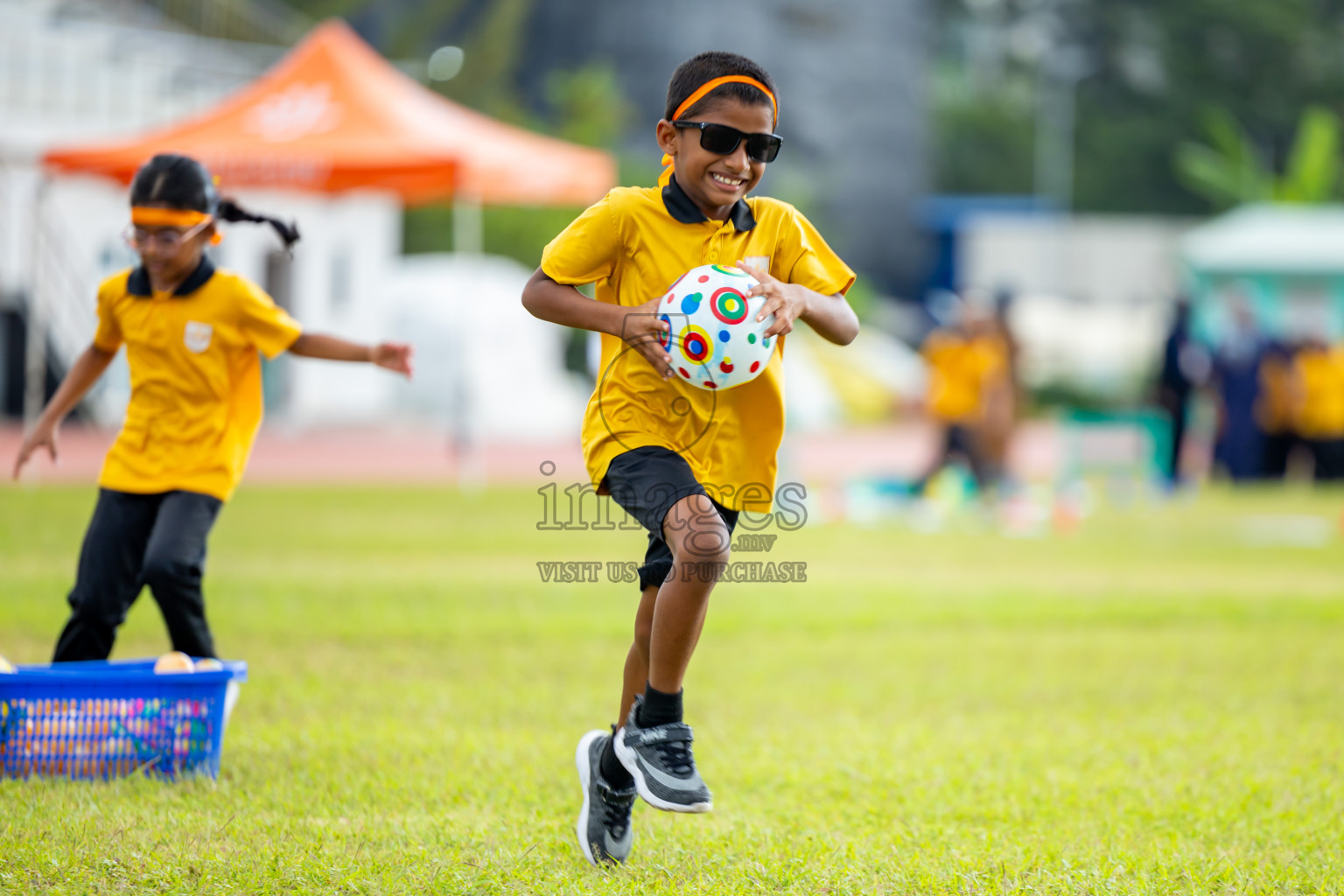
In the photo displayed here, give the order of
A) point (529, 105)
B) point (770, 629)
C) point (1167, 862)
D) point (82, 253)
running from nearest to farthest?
point (1167, 862)
point (770, 629)
point (82, 253)
point (529, 105)

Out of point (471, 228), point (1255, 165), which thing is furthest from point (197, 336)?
point (1255, 165)

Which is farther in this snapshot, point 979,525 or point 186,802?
point 979,525

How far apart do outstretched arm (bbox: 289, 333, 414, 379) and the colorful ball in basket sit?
1.37m

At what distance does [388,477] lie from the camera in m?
16.0

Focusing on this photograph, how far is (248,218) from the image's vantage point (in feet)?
16.5

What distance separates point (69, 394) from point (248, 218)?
0.81m

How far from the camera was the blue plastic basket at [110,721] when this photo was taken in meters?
4.30

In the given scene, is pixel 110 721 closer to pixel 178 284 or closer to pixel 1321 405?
pixel 178 284

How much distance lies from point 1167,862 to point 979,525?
982 cm

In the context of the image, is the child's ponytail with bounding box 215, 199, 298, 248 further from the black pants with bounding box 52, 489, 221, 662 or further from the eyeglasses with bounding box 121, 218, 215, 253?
the black pants with bounding box 52, 489, 221, 662

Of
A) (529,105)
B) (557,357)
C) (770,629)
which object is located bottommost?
(770,629)

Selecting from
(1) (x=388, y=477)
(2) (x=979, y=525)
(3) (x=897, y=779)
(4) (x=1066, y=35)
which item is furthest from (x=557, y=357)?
(4) (x=1066, y=35)

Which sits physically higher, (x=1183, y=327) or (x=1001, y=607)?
(x=1183, y=327)

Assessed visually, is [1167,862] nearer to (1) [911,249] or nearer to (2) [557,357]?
(2) [557,357]
